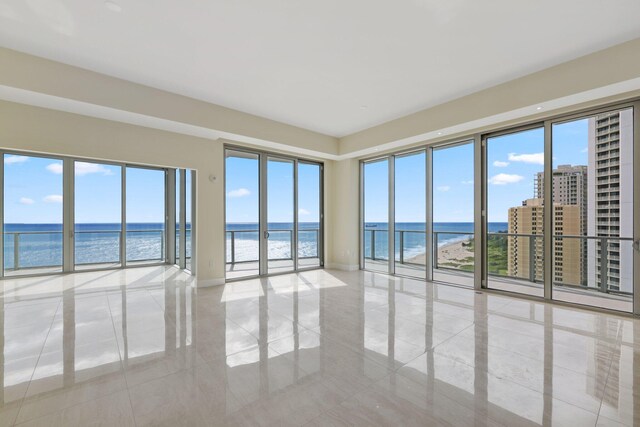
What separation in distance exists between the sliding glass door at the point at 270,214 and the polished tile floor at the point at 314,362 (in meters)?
1.90

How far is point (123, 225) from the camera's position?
6.70m

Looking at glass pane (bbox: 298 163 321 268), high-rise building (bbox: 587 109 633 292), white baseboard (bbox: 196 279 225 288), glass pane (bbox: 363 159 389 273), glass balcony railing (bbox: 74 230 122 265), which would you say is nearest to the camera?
high-rise building (bbox: 587 109 633 292)

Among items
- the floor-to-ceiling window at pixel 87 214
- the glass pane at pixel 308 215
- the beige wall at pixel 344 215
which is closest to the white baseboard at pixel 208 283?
the floor-to-ceiling window at pixel 87 214

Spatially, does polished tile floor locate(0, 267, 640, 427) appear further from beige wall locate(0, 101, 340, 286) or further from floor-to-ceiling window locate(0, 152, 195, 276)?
floor-to-ceiling window locate(0, 152, 195, 276)

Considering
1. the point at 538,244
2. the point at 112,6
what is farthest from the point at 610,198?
the point at 112,6

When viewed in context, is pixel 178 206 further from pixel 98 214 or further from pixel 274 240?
pixel 274 240

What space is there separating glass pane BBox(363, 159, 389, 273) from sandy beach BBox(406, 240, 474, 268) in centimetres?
93

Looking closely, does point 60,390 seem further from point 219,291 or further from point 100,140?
point 100,140

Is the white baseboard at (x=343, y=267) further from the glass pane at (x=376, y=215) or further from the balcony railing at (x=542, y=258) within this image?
the balcony railing at (x=542, y=258)

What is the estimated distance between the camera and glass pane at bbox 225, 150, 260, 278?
5480mm

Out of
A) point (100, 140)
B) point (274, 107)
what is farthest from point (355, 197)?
point (100, 140)

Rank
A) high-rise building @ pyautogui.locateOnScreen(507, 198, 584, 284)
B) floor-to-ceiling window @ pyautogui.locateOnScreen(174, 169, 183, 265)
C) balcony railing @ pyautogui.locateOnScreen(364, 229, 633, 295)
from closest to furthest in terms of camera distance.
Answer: balcony railing @ pyautogui.locateOnScreen(364, 229, 633, 295)
high-rise building @ pyautogui.locateOnScreen(507, 198, 584, 284)
floor-to-ceiling window @ pyautogui.locateOnScreen(174, 169, 183, 265)

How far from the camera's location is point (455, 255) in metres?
5.43

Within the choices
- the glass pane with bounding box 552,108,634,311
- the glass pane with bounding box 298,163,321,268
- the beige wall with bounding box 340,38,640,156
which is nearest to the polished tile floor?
the glass pane with bounding box 552,108,634,311
